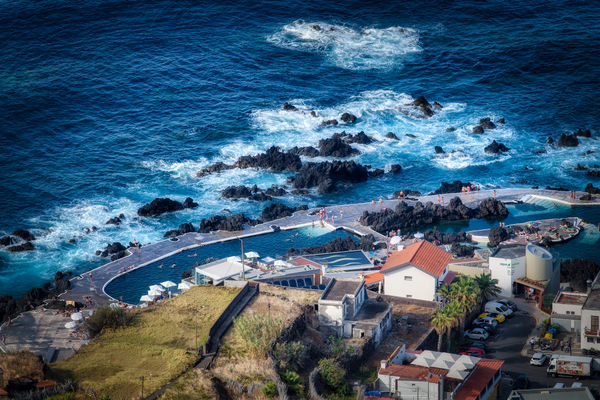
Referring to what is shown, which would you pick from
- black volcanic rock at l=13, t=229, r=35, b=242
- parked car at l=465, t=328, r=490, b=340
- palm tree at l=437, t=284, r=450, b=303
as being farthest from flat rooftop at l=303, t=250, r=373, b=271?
black volcanic rock at l=13, t=229, r=35, b=242

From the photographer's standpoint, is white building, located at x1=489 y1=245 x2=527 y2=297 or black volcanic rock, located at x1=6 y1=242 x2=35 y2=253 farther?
black volcanic rock, located at x1=6 y1=242 x2=35 y2=253

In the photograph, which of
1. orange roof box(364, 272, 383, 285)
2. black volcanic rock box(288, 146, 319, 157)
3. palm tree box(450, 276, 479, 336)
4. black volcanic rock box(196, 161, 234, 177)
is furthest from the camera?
black volcanic rock box(288, 146, 319, 157)

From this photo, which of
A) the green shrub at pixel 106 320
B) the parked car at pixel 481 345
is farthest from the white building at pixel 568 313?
the green shrub at pixel 106 320

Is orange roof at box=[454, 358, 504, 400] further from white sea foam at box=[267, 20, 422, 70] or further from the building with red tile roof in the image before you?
white sea foam at box=[267, 20, 422, 70]

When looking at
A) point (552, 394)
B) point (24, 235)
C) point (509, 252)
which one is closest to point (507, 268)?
point (509, 252)

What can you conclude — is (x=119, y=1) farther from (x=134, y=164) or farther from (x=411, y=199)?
(x=411, y=199)

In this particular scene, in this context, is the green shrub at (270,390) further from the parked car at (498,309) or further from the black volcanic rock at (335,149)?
the black volcanic rock at (335,149)

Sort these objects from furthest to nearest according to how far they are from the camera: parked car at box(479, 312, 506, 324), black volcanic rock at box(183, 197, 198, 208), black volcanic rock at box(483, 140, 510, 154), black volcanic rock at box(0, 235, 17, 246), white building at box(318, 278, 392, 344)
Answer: black volcanic rock at box(483, 140, 510, 154) < black volcanic rock at box(183, 197, 198, 208) < black volcanic rock at box(0, 235, 17, 246) < parked car at box(479, 312, 506, 324) < white building at box(318, 278, 392, 344)
